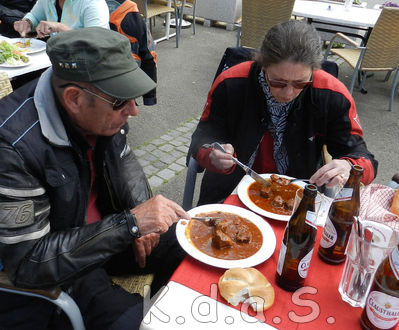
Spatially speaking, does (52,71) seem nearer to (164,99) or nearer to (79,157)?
(79,157)

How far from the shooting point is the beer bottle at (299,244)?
4.20ft

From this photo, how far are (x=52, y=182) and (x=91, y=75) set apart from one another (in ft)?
1.66

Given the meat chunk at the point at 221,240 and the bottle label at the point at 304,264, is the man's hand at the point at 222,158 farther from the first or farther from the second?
the bottle label at the point at 304,264

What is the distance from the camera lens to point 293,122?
93.5 inches

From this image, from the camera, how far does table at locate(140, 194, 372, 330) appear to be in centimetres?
120

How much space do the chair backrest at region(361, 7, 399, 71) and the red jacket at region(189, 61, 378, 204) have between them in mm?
4072

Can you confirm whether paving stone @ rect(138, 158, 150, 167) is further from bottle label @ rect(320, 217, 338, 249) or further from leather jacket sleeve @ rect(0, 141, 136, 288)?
bottle label @ rect(320, 217, 338, 249)

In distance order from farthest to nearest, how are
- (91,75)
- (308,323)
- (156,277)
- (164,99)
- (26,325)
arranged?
(164,99) → (156,277) → (26,325) → (91,75) → (308,323)

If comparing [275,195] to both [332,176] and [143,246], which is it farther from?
[143,246]

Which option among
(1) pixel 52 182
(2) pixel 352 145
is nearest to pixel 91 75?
(1) pixel 52 182

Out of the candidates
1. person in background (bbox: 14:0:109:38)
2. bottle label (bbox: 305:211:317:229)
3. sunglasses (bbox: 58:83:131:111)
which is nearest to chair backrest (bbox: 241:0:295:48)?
person in background (bbox: 14:0:109:38)

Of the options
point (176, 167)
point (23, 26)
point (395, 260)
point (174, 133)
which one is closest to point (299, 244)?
point (395, 260)

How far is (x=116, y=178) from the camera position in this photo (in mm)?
2109

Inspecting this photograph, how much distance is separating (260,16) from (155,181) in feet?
13.0
